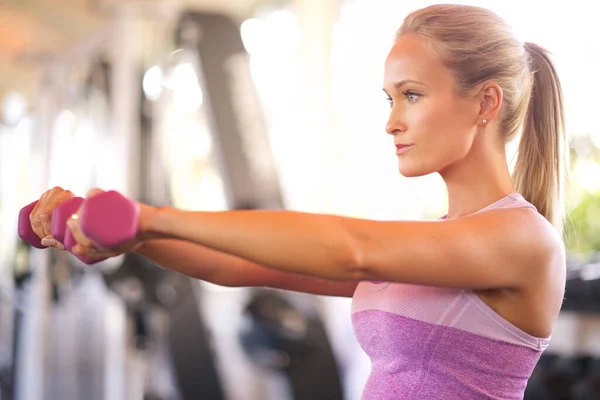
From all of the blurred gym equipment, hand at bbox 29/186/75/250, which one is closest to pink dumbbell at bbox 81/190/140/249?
hand at bbox 29/186/75/250

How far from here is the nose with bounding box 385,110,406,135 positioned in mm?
1177

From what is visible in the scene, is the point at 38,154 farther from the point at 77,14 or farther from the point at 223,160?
the point at 223,160

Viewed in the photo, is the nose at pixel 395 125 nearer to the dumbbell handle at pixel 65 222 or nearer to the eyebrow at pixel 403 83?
the eyebrow at pixel 403 83

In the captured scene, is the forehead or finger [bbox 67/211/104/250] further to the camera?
the forehead

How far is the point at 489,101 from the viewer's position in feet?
3.90

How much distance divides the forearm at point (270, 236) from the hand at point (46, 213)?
1.04 ft

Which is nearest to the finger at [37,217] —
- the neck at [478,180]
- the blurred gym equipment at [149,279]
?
the neck at [478,180]

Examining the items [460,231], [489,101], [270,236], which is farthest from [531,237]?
[270,236]

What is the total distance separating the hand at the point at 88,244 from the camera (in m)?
0.93

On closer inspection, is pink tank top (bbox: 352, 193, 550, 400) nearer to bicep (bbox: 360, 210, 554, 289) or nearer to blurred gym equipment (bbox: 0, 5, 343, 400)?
bicep (bbox: 360, 210, 554, 289)

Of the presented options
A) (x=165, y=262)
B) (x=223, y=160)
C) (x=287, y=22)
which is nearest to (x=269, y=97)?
(x=287, y=22)

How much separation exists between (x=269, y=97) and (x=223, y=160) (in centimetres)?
143

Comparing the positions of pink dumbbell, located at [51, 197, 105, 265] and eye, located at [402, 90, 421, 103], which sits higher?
eye, located at [402, 90, 421, 103]

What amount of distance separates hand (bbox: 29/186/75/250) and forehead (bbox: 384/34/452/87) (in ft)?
1.77
